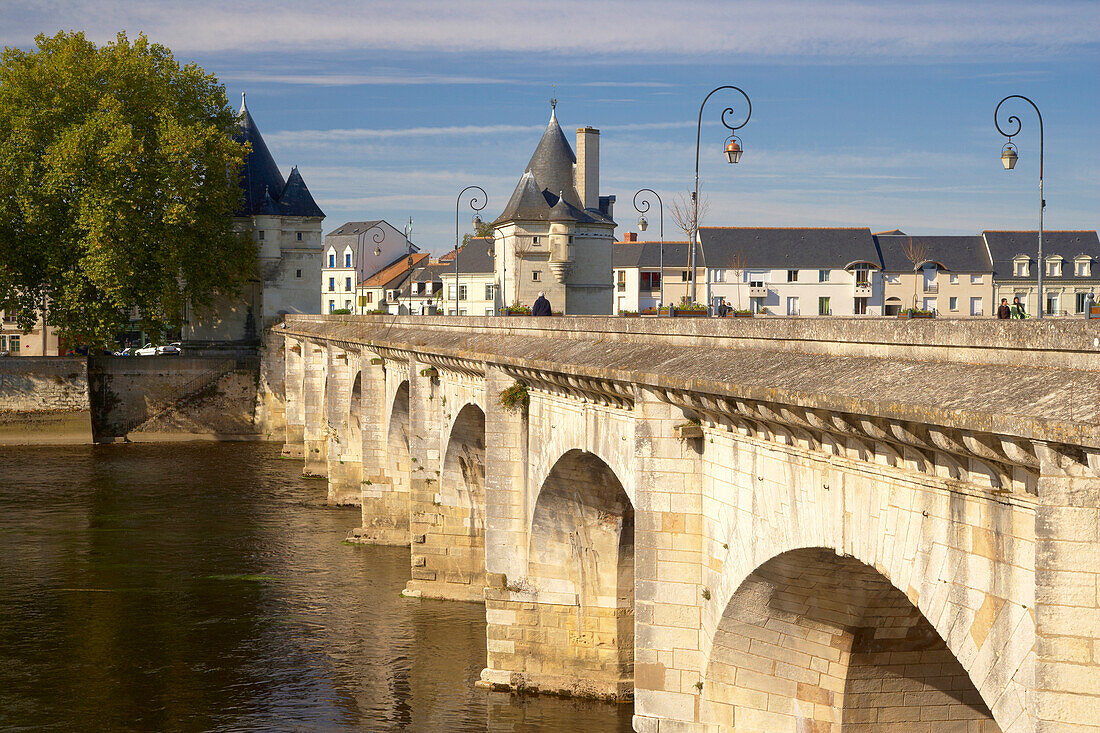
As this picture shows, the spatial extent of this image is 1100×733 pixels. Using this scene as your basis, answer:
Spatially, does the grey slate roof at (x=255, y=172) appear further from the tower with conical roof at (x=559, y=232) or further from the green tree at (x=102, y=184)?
the tower with conical roof at (x=559, y=232)

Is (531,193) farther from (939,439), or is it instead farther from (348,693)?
(939,439)

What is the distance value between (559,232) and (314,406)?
15995mm

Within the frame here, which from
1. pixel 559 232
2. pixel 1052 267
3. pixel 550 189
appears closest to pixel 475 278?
pixel 550 189

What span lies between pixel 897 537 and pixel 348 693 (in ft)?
48.8

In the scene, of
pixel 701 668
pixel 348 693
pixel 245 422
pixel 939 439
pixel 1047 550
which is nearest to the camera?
pixel 1047 550

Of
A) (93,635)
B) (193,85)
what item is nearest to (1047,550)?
(93,635)

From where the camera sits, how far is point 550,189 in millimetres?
60594

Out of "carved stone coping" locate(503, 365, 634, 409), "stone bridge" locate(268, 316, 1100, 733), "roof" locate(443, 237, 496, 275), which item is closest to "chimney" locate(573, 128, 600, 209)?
"roof" locate(443, 237, 496, 275)

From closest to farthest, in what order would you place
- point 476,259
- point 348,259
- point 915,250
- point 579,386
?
point 579,386 → point 915,250 → point 476,259 → point 348,259

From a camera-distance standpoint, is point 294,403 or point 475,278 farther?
point 475,278

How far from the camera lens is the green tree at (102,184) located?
5141 cm

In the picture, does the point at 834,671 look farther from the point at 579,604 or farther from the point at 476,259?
the point at 476,259

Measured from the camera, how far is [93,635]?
958 inches

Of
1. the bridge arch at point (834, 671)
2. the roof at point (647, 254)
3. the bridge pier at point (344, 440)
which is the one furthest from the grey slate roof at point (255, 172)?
the bridge arch at point (834, 671)
